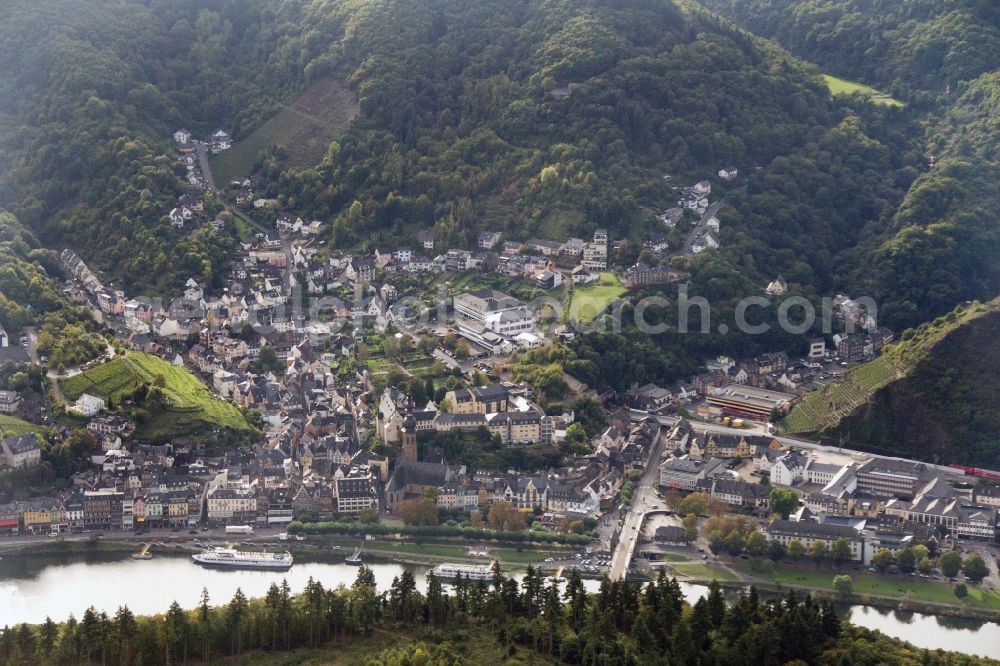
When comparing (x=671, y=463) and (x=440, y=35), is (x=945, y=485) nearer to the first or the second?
(x=671, y=463)

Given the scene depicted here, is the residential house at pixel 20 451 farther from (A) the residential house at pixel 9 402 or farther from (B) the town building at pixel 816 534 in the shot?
(B) the town building at pixel 816 534

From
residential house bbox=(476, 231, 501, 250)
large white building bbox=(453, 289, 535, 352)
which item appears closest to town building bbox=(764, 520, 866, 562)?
large white building bbox=(453, 289, 535, 352)

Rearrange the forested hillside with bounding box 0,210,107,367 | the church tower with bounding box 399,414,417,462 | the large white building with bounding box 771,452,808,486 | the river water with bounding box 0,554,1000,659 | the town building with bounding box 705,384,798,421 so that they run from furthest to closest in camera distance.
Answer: the town building with bounding box 705,384,798,421 → the forested hillside with bounding box 0,210,107,367 → the church tower with bounding box 399,414,417,462 → the large white building with bounding box 771,452,808,486 → the river water with bounding box 0,554,1000,659

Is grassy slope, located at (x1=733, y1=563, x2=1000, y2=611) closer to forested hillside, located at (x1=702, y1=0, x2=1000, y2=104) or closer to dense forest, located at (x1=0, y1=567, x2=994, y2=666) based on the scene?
dense forest, located at (x1=0, y1=567, x2=994, y2=666)

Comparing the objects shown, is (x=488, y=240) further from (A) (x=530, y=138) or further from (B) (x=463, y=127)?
(B) (x=463, y=127)

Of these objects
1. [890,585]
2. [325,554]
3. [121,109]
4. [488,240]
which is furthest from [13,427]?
[890,585]

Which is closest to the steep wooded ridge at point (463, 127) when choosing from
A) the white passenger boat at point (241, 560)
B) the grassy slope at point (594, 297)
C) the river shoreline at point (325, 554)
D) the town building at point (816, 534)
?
the grassy slope at point (594, 297)
